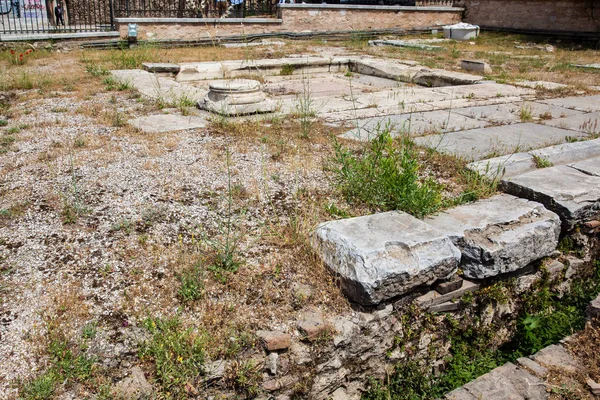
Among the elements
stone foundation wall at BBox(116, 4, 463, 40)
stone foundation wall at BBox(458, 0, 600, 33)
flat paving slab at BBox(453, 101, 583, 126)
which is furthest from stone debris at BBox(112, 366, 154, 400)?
stone foundation wall at BBox(458, 0, 600, 33)

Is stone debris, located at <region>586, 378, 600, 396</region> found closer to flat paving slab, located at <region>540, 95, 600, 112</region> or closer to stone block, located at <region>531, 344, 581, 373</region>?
stone block, located at <region>531, 344, 581, 373</region>

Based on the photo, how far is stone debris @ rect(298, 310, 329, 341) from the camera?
2367 millimetres

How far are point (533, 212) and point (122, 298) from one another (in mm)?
2514

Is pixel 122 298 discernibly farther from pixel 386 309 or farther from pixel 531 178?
pixel 531 178

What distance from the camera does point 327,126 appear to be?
559cm

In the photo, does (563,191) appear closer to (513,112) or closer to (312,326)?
(312,326)

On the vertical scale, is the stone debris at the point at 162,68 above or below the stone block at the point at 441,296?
above

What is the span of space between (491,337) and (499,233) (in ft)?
2.07

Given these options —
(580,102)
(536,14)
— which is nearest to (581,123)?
(580,102)

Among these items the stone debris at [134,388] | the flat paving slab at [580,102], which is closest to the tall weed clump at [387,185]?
the stone debris at [134,388]

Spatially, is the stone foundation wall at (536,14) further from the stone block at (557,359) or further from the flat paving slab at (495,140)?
the stone block at (557,359)

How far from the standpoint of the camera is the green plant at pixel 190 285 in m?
2.52

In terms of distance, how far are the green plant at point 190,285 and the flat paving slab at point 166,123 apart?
2.99m

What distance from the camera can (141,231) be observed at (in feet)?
10.3
